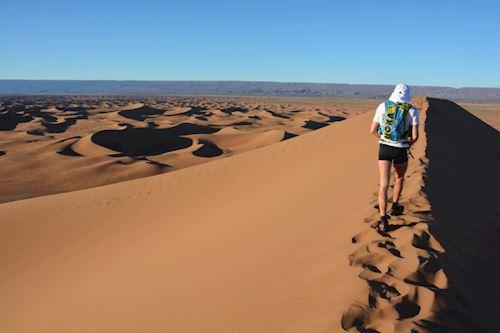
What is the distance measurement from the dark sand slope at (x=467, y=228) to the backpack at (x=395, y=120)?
0.94 metres

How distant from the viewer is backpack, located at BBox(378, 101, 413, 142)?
463 centimetres

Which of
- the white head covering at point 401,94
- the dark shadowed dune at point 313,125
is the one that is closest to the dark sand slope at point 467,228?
the white head covering at point 401,94

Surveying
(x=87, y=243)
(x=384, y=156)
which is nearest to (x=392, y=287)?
(x=384, y=156)

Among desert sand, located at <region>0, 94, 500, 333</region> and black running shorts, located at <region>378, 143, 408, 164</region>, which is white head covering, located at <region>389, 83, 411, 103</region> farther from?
desert sand, located at <region>0, 94, 500, 333</region>

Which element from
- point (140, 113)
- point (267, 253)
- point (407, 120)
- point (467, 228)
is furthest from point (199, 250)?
point (140, 113)

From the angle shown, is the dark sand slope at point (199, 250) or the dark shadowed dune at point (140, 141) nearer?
the dark sand slope at point (199, 250)

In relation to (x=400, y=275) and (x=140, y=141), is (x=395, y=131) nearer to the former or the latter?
(x=400, y=275)

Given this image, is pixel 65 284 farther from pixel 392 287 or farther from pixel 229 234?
pixel 392 287

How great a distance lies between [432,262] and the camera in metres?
3.68

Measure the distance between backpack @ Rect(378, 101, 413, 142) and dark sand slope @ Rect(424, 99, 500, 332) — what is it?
3.08 ft

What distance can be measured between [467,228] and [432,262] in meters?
1.71

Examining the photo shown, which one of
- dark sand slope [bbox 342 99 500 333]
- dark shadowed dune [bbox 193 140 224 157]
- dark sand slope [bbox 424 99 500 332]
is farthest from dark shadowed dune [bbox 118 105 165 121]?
dark sand slope [bbox 342 99 500 333]

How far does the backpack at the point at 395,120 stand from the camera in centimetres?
463

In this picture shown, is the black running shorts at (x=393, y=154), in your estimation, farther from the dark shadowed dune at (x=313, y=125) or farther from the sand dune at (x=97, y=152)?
the dark shadowed dune at (x=313, y=125)
